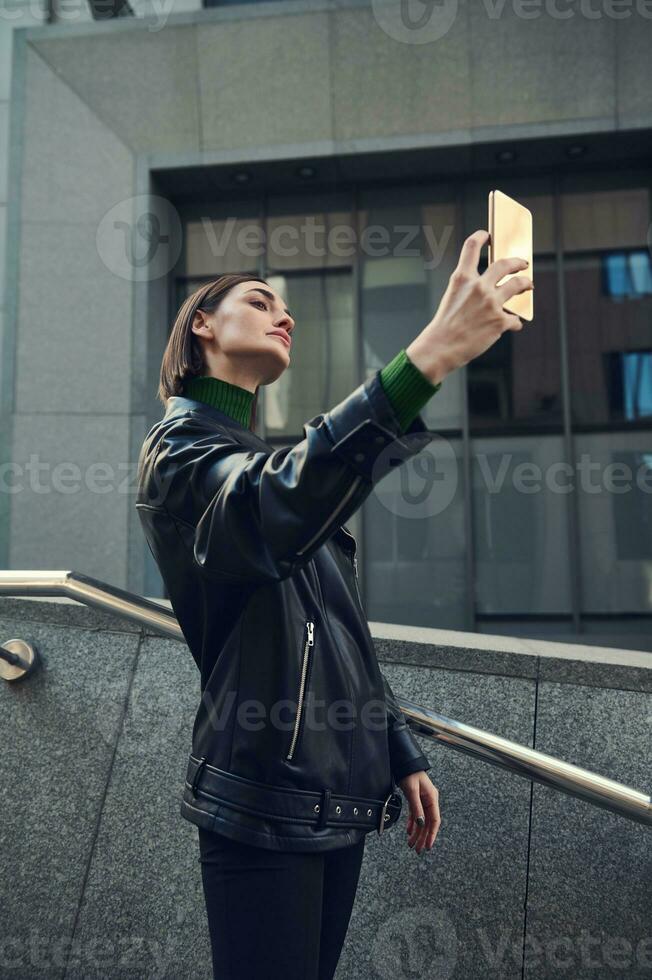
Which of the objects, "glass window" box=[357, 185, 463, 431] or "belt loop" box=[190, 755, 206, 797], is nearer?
"belt loop" box=[190, 755, 206, 797]

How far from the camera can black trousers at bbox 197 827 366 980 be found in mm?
1641

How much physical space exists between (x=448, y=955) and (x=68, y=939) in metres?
1.27

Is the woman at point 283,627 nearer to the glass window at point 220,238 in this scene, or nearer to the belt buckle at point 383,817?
the belt buckle at point 383,817

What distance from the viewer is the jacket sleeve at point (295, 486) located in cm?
138

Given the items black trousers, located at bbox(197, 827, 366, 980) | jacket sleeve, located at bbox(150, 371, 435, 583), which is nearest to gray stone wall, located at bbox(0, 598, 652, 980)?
black trousers, located at bbox(197, 827, 366, 980)

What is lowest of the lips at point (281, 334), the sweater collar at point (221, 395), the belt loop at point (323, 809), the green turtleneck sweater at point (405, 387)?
the belt loop at point (323, 809)

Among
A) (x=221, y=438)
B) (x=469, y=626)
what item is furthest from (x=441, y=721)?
(x=469, y=626)

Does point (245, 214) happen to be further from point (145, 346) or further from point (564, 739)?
point (564, 739)

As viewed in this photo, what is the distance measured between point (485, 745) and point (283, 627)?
44.0 inches

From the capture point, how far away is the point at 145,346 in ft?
34.6

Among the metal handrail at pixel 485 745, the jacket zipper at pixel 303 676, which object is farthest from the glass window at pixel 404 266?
the jacket zipper at pixel 303 676

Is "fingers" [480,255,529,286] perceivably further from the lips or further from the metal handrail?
the metal handrail

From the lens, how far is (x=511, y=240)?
1.41 meters

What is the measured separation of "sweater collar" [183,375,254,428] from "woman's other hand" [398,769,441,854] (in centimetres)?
86
